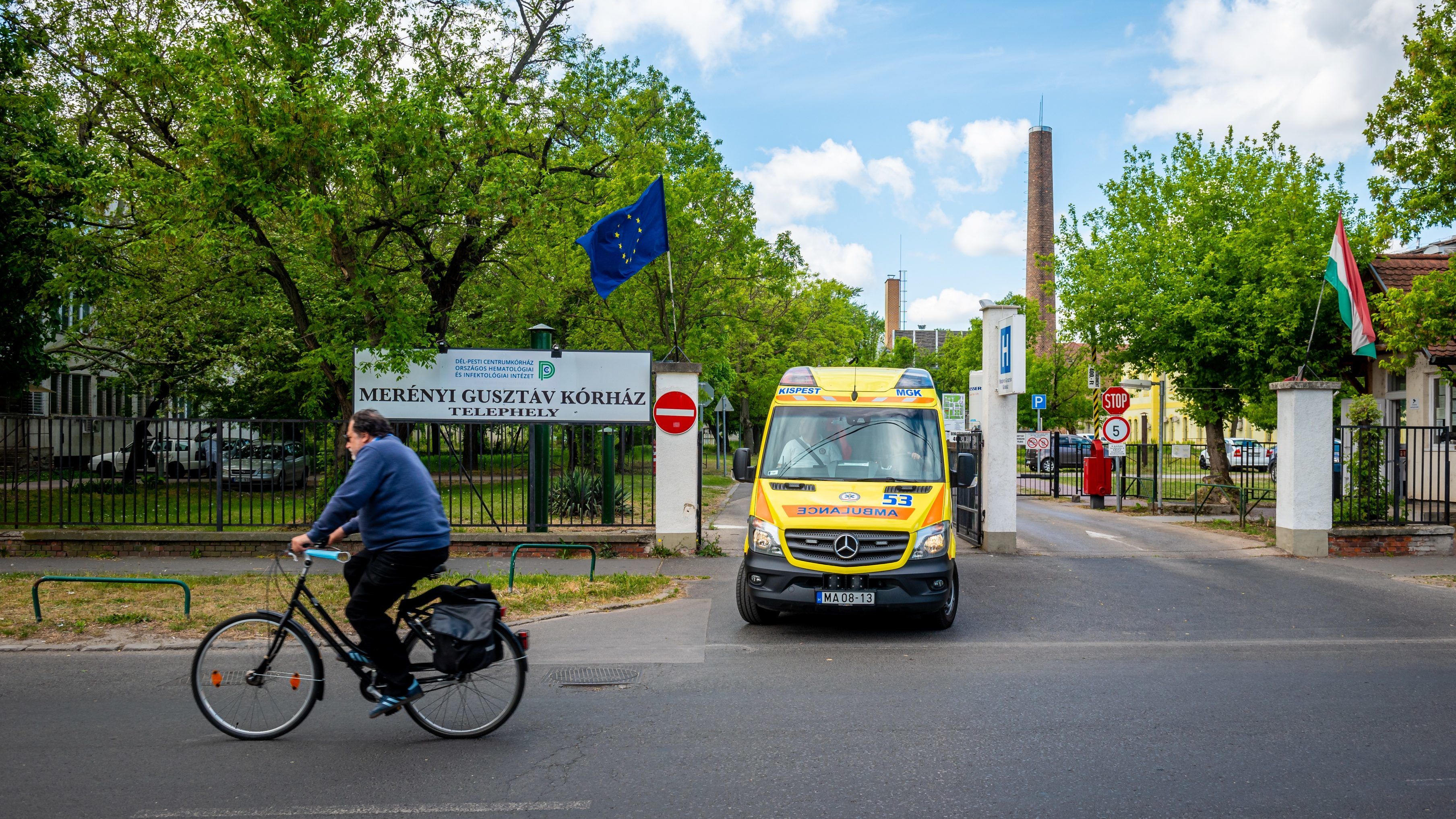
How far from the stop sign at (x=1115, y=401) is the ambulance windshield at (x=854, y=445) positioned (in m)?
15.8

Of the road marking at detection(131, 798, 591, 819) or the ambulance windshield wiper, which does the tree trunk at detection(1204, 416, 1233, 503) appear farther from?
the road marking at detection(131, 798, 591, 819)

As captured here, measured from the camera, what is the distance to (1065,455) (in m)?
48.0

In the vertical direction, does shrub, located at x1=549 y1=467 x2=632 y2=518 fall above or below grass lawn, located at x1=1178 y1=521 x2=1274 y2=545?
above

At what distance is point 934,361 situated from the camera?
228 feet

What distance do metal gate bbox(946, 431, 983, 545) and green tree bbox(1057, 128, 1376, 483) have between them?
895cm

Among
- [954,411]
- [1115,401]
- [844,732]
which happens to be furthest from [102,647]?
[954,411]


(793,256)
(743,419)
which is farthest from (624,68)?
(743,419)

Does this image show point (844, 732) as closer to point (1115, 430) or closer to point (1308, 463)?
point (1308, 463)

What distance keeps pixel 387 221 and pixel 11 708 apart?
12.0 m

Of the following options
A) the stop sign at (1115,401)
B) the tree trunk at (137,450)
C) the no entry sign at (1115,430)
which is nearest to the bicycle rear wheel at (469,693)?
the tree trunk at (137,450)

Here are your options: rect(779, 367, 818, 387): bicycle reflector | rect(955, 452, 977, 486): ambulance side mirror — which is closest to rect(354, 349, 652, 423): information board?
rect(779, 367, 818, 387): bicycle reflector

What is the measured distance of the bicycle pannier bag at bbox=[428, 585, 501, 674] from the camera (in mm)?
5727

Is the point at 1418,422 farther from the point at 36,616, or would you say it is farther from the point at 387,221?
the point at 36,616

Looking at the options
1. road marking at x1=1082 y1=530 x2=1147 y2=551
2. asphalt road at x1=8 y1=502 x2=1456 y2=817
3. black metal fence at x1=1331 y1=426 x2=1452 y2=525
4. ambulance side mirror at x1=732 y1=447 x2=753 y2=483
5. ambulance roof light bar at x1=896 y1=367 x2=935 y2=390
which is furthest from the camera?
road marking at x1=1082 y1=530 x2=1147 y2=551
